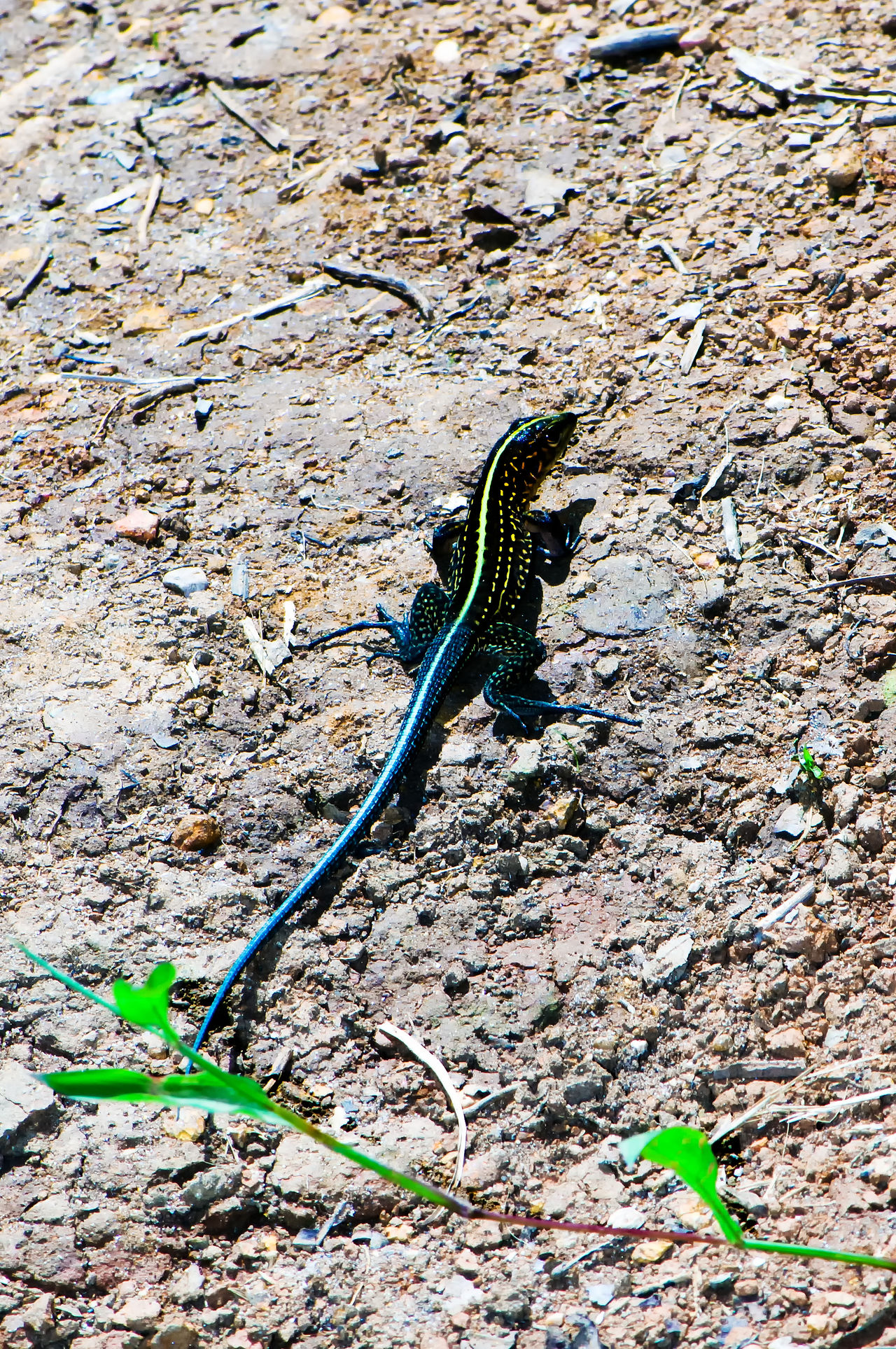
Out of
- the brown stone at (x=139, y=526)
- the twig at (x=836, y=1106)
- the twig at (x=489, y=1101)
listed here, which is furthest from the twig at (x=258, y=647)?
the twig at (x=836, y=1106)

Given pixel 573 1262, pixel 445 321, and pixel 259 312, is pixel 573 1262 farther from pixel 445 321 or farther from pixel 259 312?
pixel 259 312

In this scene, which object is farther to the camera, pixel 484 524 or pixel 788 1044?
pixel 484 524

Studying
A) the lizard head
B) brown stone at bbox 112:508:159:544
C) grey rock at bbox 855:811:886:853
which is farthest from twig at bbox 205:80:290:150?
grey rock at bbox 855:811:886:853

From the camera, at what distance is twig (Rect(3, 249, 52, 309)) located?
16.8ft

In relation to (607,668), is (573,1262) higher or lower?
lower

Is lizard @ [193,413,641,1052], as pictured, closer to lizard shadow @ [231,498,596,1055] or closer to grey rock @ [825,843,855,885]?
lizard shadow @ [231,498,596,1055]

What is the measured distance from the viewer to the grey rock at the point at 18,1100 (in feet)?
8.91

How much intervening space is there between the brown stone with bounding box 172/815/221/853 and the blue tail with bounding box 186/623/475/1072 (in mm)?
307

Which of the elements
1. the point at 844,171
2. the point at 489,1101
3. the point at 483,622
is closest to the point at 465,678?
the point at 483,622

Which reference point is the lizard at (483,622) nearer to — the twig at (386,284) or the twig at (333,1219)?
the twig at (333,1219)

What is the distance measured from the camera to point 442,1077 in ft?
9.30

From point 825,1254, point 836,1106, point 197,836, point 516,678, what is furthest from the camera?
point 516,678

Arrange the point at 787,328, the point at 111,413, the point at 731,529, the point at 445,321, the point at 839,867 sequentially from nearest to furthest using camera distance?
the point at 839,867 → the point at 731,529 → the point at 787,328 → the point at 111,413 → the point at 445,321

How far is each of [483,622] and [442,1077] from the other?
5.00ft
